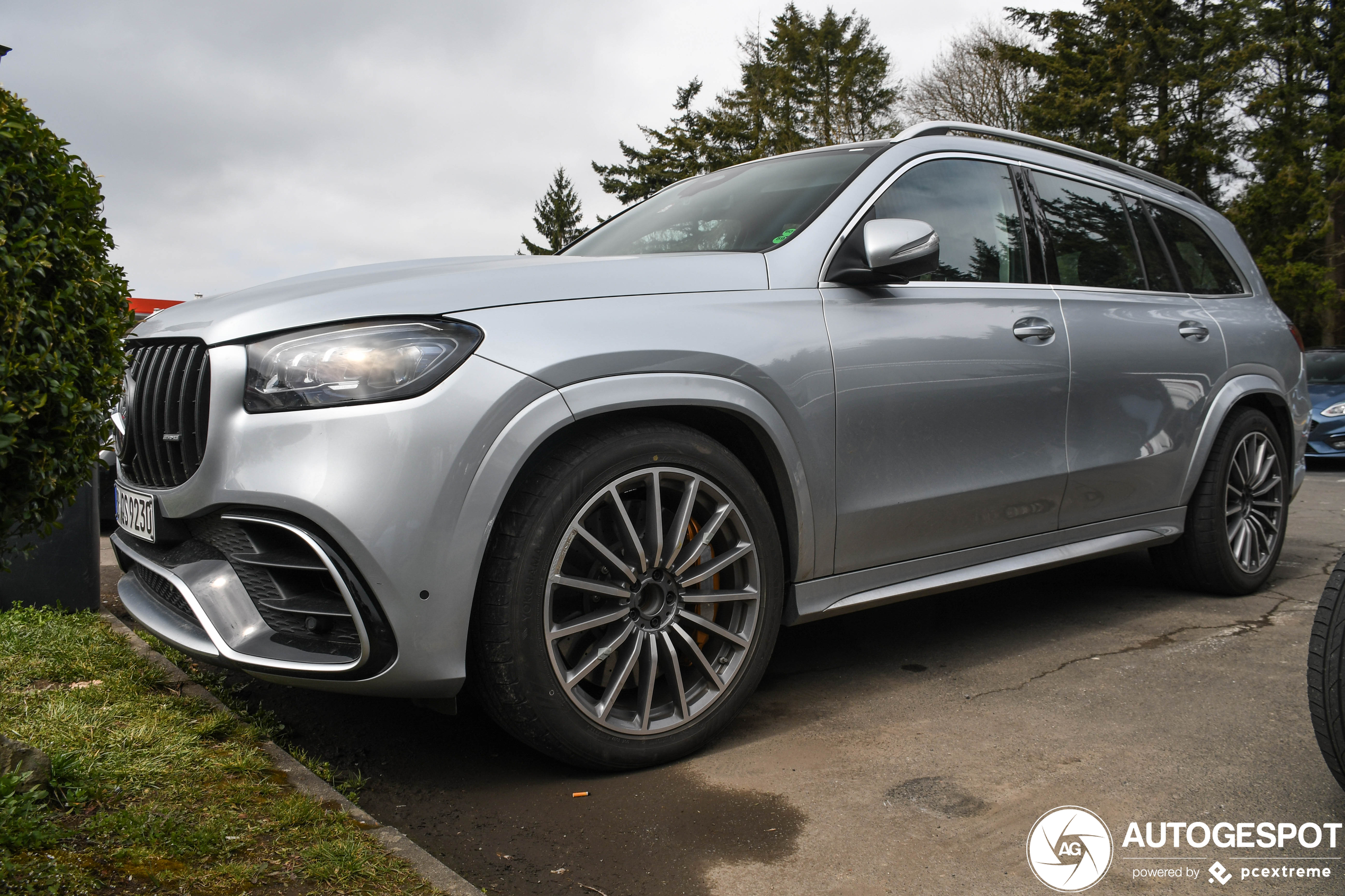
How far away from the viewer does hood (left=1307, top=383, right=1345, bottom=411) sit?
11.2 metres

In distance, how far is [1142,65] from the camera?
2464 cm

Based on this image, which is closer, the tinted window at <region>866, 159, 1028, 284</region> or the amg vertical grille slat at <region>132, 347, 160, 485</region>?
the amg vertical grille slat at <region>132, 347, 160, 485</region>

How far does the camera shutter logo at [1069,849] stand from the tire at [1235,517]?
2.37 meters

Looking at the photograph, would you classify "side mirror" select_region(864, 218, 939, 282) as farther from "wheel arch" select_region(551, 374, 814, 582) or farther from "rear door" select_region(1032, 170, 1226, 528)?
"rear door" select_region(1032, 170, 1226, 528)

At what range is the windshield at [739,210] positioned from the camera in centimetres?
313

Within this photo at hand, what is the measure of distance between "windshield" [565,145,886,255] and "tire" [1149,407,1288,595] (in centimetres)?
220

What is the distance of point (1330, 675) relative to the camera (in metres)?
2.09

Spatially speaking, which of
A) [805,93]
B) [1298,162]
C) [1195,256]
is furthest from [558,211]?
[1195,256]

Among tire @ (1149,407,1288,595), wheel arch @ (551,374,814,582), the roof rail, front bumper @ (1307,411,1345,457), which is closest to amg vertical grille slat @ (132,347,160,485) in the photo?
wheel arch @ (551,374,814,582)

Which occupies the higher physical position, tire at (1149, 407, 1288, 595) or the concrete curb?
tire at (1149, 407, 1288, 595)

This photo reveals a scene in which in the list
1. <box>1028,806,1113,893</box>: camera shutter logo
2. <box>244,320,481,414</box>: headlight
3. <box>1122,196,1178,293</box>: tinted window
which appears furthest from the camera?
<box>1122,196,1178,293</box>: tinted window

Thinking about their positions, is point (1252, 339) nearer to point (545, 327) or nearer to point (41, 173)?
Answer: point (545, 327)

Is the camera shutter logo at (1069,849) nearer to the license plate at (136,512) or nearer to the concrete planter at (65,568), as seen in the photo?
the license plate at (136,512)

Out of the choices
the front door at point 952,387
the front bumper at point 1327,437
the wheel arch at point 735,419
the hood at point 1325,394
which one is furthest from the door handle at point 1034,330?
the hood at point 1325,394
